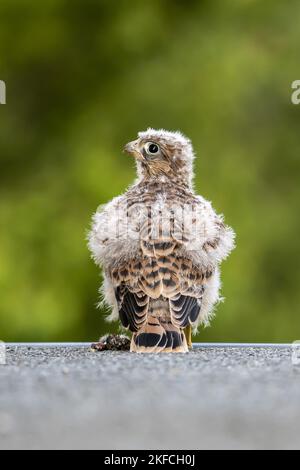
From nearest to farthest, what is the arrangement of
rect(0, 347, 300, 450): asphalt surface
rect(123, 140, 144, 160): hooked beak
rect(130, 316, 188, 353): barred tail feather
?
rect(0, 347, 300, 450): asphalt surface < rect(130, 316, 188, 353): barred tail feather < rect(123, 140, 144, 160): hooked beak

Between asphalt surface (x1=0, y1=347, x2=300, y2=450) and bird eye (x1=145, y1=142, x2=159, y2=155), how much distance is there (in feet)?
4.13

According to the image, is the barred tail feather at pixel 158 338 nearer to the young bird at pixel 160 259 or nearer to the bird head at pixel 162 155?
the young bird at pixel 160 259

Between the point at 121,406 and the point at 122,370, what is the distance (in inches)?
25.7

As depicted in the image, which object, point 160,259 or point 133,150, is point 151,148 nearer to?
point 133,150

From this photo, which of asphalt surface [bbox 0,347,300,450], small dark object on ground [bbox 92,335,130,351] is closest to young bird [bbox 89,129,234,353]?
small dark object on ground [bbox 92,335,130,351]

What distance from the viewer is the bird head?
15.9 feet

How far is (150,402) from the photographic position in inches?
→ 113

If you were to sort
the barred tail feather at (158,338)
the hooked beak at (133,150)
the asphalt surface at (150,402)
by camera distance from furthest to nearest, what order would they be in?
the hooked beak at (133,150) → the barred tail feather at (158,338) → the asphalt surface at (150,402)

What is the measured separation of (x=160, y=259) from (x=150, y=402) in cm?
146

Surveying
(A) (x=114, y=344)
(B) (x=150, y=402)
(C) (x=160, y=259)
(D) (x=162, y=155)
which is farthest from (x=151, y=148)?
(B) (x=150, y=402)

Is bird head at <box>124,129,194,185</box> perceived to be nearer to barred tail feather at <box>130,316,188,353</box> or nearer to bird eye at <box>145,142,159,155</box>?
bird eye at <box>145,142,159,155</box>

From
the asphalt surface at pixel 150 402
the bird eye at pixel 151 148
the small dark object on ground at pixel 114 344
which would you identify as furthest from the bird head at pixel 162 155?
the asphalt surface at pixel 150 402

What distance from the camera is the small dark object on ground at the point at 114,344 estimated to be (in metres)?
4.41

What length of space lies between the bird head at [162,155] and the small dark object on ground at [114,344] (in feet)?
2.69
